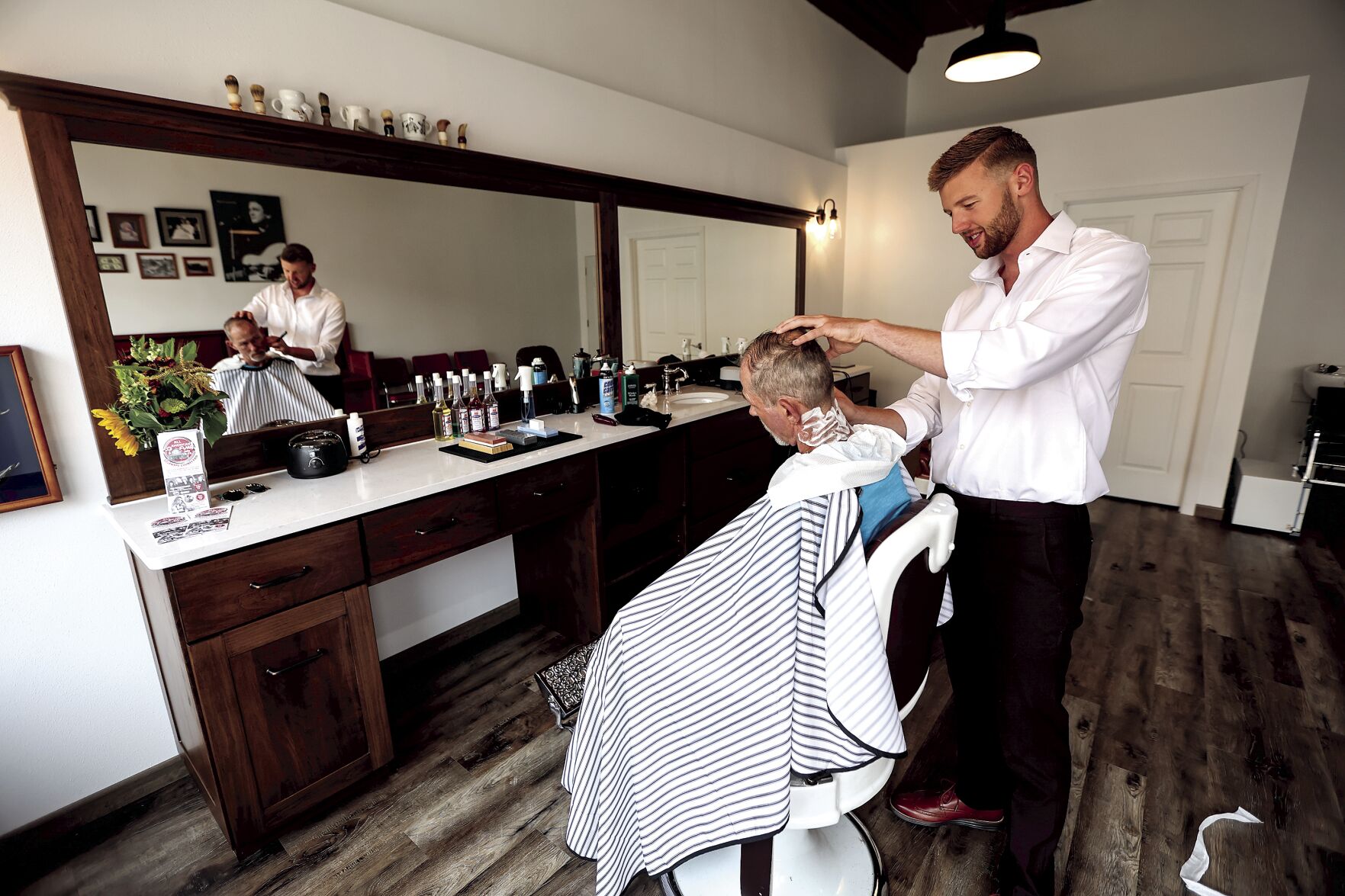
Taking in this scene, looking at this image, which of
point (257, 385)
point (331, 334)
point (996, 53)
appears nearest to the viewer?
point (257, 385)

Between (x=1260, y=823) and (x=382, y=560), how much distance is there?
2.48 metres

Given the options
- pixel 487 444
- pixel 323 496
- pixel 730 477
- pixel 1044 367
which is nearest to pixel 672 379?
pixel 730 477

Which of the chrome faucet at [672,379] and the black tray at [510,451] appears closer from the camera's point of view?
the black tray at [510,451]

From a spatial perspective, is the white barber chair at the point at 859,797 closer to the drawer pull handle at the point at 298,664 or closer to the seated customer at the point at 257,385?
the drawer pull handle at the point at 298,664

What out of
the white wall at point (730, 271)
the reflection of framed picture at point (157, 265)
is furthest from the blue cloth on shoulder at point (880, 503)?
the white wall at point (730, 271)

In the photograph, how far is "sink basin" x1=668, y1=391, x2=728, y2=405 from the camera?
3.12 metres

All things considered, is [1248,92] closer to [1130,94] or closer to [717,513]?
[1130,94]

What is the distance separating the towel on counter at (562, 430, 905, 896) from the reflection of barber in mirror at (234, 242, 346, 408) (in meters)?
1.38

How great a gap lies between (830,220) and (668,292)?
189cm

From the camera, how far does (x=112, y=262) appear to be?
1.59m

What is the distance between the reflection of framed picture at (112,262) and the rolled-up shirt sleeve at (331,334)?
1.63 ft

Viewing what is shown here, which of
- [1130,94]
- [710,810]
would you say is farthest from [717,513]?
[1130,94]

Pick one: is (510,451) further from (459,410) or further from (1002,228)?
(1002,228)

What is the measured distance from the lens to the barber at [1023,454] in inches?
48.5
